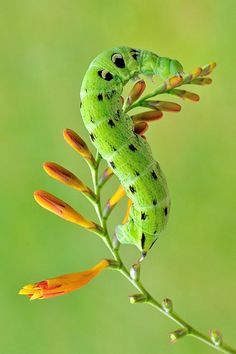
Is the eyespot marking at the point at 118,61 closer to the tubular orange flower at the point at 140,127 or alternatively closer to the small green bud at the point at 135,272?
the tubular orange flower at the point at 140,127

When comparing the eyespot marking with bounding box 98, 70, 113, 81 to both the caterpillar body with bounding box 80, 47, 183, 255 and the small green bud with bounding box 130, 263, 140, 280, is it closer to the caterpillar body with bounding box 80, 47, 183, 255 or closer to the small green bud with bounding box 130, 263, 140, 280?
the caterpillar body with bounding box 80, 47, 183, 255

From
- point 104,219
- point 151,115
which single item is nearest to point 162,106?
point 151,115

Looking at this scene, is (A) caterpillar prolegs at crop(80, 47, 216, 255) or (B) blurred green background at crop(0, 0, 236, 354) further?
(B) blurred green background at crop(0, 0, 236, 354)

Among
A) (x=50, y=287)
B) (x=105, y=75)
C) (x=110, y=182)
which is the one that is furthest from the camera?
(x=110, y=182)

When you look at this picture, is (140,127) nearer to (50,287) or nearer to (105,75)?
(105,75)

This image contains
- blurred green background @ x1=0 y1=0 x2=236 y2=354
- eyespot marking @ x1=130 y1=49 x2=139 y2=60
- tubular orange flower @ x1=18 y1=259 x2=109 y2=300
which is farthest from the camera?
blurred green background @ x1=0 y1=0 x2=236 y2=354

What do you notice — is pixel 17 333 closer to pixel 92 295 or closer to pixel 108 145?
pixel 92 295

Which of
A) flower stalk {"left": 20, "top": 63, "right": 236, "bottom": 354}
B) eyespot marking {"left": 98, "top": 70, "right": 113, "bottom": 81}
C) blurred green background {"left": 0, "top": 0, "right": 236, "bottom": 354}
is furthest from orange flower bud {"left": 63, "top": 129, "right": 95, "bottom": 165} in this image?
blurred green background {"left": 0, "top": 0, "right": 236, "bottom": 354}
